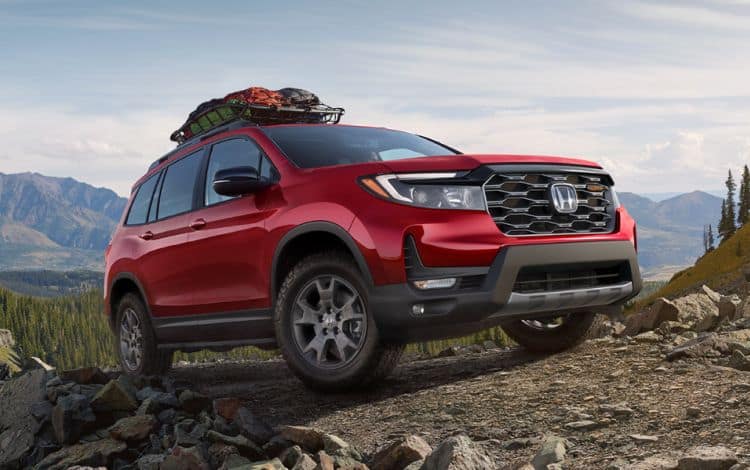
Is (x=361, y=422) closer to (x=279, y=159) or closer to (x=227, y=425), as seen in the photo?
(x=227, y=425)

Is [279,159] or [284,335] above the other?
[279,159]

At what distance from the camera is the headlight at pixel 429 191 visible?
5008mm

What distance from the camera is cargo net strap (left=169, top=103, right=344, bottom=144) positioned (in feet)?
25.6

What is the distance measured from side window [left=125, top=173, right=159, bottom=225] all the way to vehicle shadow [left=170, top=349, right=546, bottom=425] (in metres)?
1.99

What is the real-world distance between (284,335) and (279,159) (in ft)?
4.64

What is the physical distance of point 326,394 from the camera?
5.64m

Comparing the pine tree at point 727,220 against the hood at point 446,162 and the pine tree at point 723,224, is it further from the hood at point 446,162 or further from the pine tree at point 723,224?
the hood at point 446,162

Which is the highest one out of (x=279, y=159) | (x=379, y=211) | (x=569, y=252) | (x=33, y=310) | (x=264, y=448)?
(x=279, y=159)

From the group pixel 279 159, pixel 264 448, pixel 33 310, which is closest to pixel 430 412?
pixel 264 448

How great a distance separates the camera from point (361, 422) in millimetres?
5211

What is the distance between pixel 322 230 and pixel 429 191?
87cm

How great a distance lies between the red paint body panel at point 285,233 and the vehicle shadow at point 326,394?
0.87m

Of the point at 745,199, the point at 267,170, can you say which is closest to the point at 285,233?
the point at 267,170

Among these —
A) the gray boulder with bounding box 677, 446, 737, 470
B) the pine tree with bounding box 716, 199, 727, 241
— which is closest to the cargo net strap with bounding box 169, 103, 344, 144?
the gray boulder with bounding box 677, 446, 737, 470
